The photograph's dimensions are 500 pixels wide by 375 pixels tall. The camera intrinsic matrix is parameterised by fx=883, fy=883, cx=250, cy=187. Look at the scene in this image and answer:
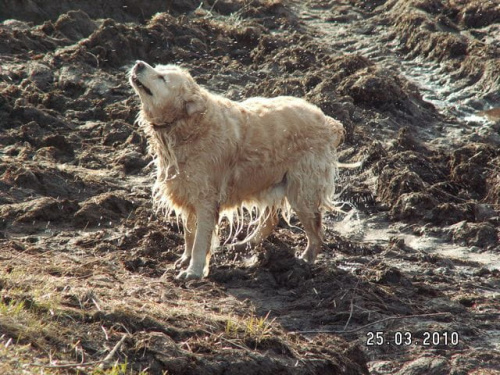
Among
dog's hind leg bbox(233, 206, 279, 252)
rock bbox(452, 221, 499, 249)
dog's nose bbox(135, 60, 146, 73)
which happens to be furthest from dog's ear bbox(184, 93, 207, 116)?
rock bbox(452, 221, 499, 249)

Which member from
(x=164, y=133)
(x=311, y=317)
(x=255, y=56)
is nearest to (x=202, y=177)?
(x=164, y=133)

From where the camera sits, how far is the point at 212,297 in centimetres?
816

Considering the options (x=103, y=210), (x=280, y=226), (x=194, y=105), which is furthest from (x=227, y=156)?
(x=280, y=226)

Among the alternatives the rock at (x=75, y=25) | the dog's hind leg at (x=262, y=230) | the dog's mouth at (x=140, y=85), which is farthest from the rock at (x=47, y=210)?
the rock at (x=75, y=25)

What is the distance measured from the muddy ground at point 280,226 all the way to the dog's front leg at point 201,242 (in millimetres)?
240

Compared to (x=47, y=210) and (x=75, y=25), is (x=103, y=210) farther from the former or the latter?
(x=75, y=25)

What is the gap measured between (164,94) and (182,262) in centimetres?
173

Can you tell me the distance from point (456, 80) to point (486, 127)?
6.75ft

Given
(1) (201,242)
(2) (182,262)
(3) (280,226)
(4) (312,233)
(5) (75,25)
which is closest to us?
(1) (201,242)

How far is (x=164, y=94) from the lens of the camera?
8.38 meters

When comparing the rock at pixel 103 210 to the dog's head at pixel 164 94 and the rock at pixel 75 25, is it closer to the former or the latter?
the dog's head at pixel 164 94

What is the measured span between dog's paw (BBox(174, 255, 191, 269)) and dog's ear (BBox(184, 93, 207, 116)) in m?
1.50
